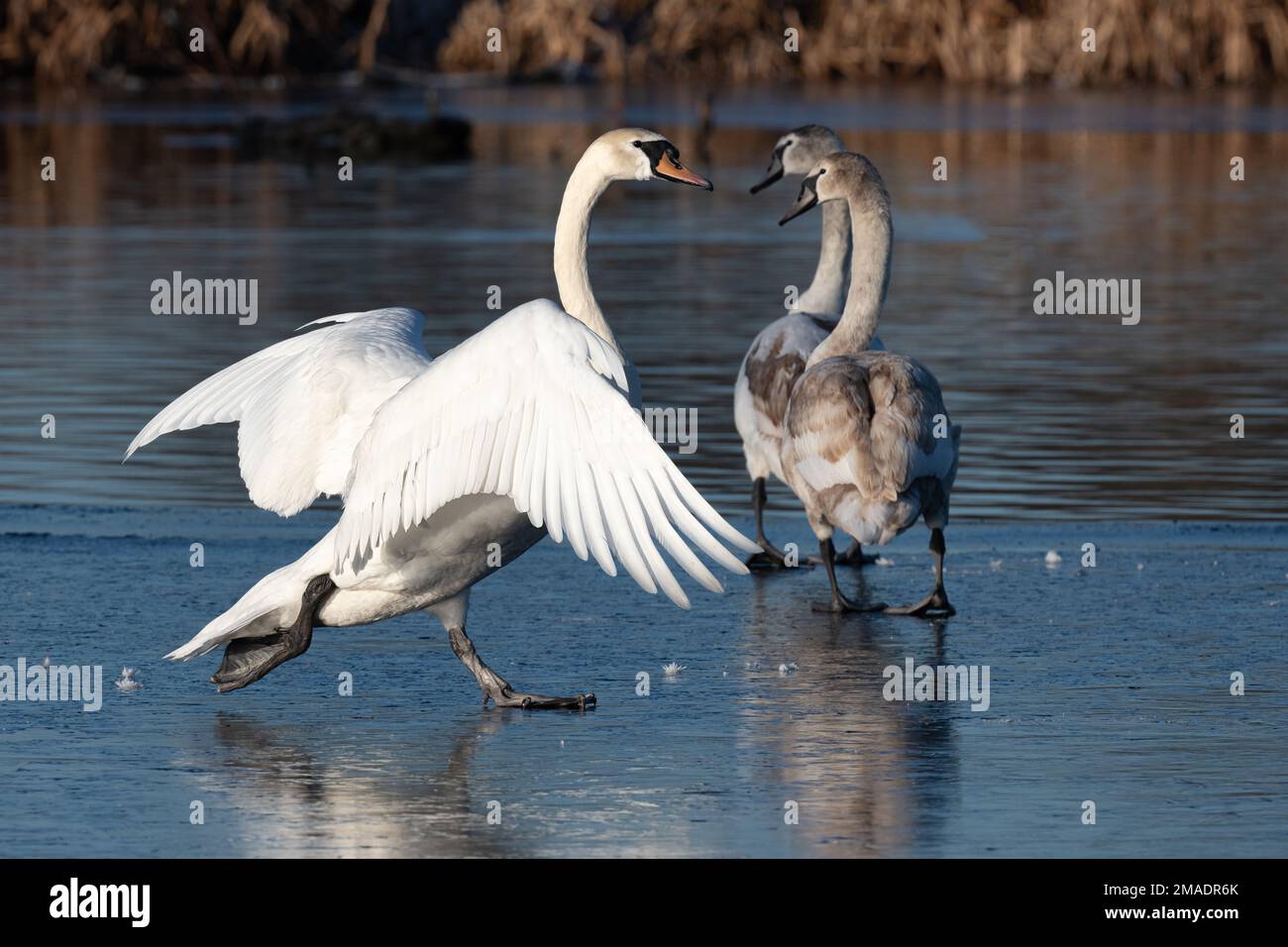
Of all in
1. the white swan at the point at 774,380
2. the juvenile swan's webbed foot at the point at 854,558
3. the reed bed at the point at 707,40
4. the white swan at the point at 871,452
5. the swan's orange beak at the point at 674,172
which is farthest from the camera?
the reed bed at the point at 707,40

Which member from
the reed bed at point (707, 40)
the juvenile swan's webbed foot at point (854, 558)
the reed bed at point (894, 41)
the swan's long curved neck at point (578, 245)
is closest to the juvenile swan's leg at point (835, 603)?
the juvenile swan's webbed foot at point (854, 558)

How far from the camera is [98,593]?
8992 millimetres

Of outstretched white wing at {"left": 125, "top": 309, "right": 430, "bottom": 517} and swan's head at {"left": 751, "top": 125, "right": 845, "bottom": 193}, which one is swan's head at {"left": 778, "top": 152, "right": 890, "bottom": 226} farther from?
outstretched white wing at {"left": 125, "top": 309, "right": 430, "bottom": 517}

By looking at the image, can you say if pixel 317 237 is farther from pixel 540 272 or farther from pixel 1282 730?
pixel 1282 730

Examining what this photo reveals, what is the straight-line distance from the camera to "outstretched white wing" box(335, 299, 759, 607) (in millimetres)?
6086

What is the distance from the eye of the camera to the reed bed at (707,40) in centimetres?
4672

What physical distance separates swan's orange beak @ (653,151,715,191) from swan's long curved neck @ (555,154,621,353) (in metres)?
0.17

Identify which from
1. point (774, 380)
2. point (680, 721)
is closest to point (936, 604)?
point (774, 380)

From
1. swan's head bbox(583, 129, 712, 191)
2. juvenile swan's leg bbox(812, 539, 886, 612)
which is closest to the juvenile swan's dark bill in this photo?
juvenile swan's leg bbox(812, 539, 886, 612)

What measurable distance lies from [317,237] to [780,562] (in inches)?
560

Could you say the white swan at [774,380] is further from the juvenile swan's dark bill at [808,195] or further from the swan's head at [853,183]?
the swan's head at [853,183]

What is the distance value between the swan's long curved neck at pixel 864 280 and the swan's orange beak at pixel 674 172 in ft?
5.99

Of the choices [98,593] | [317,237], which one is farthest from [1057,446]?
[317,237]

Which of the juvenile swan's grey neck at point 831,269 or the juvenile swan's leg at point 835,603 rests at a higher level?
the juvenile swan's grey neck at point 831,269
